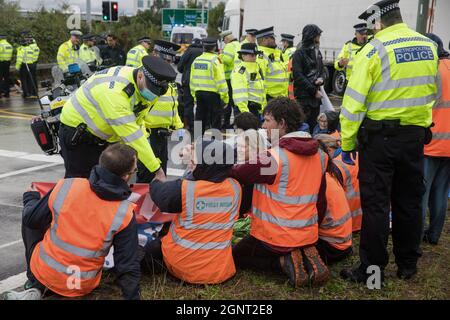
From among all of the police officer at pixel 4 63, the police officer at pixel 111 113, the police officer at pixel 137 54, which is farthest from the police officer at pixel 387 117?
the police officer at pixel 4 63

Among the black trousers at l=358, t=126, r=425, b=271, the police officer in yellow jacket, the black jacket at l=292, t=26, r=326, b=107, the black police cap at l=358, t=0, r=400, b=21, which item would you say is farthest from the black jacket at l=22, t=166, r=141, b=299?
the police officer in yellow jacket

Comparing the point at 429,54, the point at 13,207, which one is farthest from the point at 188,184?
the point at 13,207

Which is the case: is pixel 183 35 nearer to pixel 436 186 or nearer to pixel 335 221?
pixel 436 186

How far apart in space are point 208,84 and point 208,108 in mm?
465

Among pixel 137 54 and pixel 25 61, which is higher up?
Answer: pixel 137 54

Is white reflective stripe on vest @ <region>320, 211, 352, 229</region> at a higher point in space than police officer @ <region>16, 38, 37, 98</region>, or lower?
lower

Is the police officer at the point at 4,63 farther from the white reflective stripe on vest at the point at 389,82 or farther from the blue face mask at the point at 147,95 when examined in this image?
the white reflective stripe on vest at the point at 389,82

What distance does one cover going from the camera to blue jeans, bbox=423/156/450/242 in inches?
189

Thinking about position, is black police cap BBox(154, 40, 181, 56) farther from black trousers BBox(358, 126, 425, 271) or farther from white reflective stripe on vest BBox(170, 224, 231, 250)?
black trousers BBox(358, 126, 425, 271)

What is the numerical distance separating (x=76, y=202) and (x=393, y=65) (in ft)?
7.71

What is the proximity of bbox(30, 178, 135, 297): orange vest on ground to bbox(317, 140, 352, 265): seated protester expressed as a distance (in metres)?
1.68

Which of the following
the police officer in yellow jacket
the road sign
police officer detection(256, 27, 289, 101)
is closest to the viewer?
police officer detection(256, 27, 289, 101)

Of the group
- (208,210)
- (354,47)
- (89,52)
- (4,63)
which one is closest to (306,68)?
(354,47)

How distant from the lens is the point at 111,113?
4102mm
